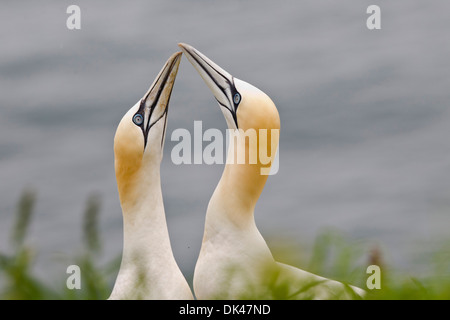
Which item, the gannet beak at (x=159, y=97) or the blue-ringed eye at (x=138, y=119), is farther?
the gannet beak at (x=159, y=97)

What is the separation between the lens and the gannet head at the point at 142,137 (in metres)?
6.40

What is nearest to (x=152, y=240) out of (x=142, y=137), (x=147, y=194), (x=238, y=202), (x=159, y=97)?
(x=147, y=194)

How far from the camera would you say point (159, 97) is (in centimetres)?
690

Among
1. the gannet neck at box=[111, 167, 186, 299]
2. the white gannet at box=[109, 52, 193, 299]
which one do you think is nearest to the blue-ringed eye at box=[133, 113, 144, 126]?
the white gannet at box=[109, 52, 193, 299]

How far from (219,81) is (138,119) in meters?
0.89

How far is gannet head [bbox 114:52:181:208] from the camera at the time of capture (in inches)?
252

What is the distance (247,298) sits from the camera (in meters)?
2.28

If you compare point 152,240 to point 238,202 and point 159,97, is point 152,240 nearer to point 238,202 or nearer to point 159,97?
point 238,202

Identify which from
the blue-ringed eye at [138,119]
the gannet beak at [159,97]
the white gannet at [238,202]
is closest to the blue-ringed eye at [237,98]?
the white gannet at [238,202]

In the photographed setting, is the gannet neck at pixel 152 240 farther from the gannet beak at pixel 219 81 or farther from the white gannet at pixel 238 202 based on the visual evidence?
the gannet beak at pixel 219 81

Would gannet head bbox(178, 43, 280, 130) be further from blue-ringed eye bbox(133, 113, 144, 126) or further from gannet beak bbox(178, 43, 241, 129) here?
blue-ringed eye bbox(133, 113, 144, 126)

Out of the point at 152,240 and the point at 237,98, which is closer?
the point at 152,240
